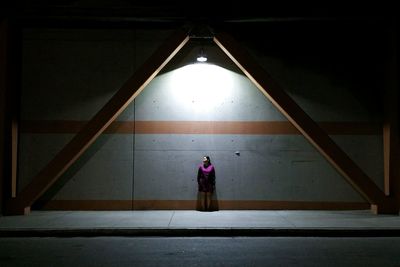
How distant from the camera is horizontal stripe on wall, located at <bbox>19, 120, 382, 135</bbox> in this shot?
48.9 feet

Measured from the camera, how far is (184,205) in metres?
14.8

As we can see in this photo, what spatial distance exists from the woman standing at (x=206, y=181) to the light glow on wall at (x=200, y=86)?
1896mm

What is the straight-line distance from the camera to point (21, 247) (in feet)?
31.1

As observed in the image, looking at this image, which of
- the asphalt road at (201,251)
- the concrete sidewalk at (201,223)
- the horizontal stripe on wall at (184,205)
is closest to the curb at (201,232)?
the concrete sidewalk at (201,223)

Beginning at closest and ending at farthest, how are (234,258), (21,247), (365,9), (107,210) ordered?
(234,258), (21,247), (365,9), (107,210)

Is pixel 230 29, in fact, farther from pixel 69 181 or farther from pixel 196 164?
pixel 69 181

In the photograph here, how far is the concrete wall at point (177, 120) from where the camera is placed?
1484 cm

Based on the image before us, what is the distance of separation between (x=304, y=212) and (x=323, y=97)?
3.85m

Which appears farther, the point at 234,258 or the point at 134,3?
the point at 134,3

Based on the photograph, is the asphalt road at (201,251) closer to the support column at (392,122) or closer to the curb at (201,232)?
the curb at (201,232)

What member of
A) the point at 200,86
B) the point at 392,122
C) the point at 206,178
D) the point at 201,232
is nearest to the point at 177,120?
the point at 200,86

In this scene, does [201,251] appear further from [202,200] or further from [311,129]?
[311,129]

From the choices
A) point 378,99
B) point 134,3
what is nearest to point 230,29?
point 134,3

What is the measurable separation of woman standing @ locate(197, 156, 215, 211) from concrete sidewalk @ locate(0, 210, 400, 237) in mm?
500
